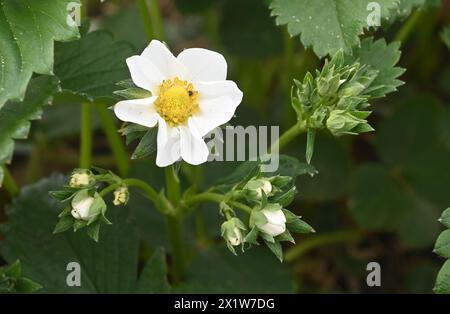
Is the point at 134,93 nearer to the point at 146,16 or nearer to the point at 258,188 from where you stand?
the point at 258,188

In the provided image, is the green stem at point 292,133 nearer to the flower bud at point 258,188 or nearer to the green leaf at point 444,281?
the flower bud at point 258,188

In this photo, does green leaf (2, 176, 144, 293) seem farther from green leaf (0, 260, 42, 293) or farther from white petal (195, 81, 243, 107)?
white petal (195, 81, 243, 107)

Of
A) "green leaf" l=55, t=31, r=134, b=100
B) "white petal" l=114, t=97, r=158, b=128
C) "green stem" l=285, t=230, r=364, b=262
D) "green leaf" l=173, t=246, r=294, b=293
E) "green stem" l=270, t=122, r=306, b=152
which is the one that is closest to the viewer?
"white petal" l=114, t=97, r=158, b=128

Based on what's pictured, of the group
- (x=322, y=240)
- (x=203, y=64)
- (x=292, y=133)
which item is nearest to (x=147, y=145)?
(x=203, y=64)

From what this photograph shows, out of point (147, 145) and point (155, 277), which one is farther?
point (155, 277)

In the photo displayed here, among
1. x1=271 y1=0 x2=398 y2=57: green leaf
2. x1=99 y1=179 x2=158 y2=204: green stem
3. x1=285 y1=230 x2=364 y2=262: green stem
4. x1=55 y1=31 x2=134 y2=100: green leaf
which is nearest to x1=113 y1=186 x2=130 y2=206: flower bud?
x1=99 y1=179 x2=158 y2=204: green stem

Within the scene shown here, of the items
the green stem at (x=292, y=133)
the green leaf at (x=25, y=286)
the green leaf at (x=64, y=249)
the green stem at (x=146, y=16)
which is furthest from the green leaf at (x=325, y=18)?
the green leaf at (x=25, y=286)

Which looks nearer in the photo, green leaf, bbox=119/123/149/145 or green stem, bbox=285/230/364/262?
green leaf, bbox=119/123/149/145
